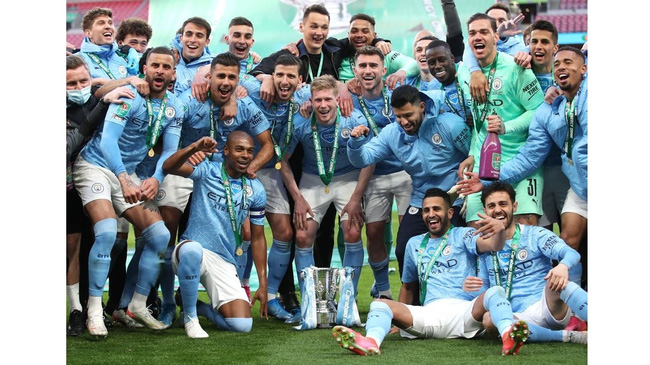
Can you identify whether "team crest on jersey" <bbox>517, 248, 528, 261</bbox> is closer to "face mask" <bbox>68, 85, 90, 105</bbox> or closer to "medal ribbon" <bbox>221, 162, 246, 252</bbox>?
"medal ribbon" <bbox>221, 162, 246, 252</bbox>

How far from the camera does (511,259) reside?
5031mm

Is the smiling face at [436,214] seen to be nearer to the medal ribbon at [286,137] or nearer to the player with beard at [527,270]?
the player with beard at [527,270]

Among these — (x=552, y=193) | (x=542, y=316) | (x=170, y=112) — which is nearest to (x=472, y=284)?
(x=542, y=316)

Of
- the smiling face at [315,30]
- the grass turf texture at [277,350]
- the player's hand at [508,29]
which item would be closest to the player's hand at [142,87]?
the grass turf texture at [277,350]

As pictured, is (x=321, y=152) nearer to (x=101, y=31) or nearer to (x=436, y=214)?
(x=436, y=214)

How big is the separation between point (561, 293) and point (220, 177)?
2.00m

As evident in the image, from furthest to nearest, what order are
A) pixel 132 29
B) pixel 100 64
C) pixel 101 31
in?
pixel 132 29 < pixel 101 31 < pixel 100 64

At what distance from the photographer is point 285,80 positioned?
5.93 m

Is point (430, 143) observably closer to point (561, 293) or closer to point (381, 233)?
point (381, 233)

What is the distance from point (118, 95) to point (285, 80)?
1.10 meters

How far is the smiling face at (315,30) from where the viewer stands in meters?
6.40

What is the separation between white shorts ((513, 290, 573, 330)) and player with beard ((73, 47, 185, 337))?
1.94m

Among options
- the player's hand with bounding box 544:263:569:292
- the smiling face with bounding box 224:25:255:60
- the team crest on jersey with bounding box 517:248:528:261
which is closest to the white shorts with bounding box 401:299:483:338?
the team crest on jersey with bounding box 517:248:528:261
